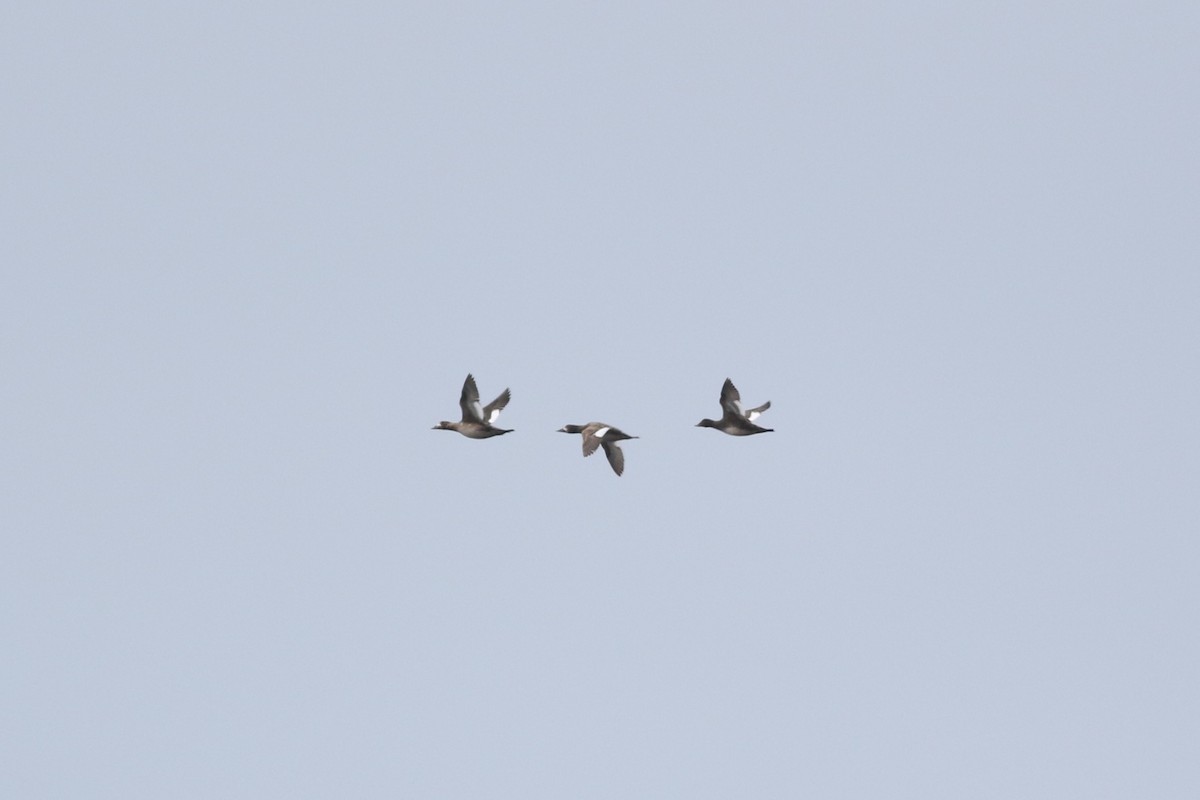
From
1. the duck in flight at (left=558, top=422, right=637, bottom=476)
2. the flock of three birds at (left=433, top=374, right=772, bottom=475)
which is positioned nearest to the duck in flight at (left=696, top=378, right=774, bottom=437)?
the flock of three birds at (left=433, top=374, right=772, bottom=475)

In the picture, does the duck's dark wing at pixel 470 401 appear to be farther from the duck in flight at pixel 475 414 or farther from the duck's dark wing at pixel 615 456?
the duck's dark wing at pixel 615 456

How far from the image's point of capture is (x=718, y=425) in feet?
224

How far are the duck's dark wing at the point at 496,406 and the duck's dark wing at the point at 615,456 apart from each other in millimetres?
3822

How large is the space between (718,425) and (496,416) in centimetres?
817

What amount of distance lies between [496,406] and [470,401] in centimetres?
108

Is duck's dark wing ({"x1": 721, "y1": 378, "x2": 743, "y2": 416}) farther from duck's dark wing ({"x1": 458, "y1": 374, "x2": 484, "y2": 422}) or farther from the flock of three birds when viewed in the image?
duck's dark wing ({"x1": 458, "y1": 374, "x2": 484, "y2": 422})

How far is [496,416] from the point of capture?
A: 66125 millimetres

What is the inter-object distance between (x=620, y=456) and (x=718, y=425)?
4093mm

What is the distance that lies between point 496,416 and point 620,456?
4566 millimetres

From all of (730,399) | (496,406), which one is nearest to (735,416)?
(730,399)

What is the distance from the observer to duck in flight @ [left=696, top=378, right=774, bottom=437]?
218 feet

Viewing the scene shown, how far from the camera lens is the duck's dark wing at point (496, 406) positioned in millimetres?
66000

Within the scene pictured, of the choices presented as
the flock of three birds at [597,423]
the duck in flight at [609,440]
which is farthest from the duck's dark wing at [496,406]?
the duck in flight at [609,440]

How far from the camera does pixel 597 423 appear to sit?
221ft
